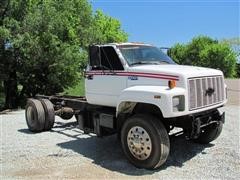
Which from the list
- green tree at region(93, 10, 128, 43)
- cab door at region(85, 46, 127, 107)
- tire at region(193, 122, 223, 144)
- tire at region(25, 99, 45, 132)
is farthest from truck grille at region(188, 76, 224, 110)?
green tree at region(93, 10, 128, 43)

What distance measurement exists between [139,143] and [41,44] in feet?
44.5

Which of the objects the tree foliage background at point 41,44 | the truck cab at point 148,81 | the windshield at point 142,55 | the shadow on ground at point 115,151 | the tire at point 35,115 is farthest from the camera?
the tree foliage background at point 41,44

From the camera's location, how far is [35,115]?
398 inches

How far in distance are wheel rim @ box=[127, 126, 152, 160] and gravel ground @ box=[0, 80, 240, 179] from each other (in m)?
0.29

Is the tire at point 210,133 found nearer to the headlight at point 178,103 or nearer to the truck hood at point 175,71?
the truck hood at point 175,71

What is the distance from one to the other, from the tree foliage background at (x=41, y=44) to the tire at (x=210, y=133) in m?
12.2

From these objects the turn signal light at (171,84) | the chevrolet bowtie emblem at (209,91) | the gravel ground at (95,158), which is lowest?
the gravel ground at (95,158)

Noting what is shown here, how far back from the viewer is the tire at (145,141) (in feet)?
21.6

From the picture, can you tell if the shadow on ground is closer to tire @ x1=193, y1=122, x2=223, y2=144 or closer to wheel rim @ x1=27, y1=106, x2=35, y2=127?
tire @ x1=193, y1=122, x2=223, y2=144

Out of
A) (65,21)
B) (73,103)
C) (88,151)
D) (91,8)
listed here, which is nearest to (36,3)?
(65,21)

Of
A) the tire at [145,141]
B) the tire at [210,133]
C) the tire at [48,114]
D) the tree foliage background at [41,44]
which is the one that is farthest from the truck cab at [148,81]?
the tree foliage background at [41,44]

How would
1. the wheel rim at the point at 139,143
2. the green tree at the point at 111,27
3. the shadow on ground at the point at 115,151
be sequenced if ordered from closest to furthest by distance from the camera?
the wheel rim at the point at 139,143 < the shadow on ground at the point at 115,151 < the green tree at the point at 111,27

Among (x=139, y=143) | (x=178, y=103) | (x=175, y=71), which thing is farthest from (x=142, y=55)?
(x=139, y=143)

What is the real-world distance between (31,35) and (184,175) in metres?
14.2
